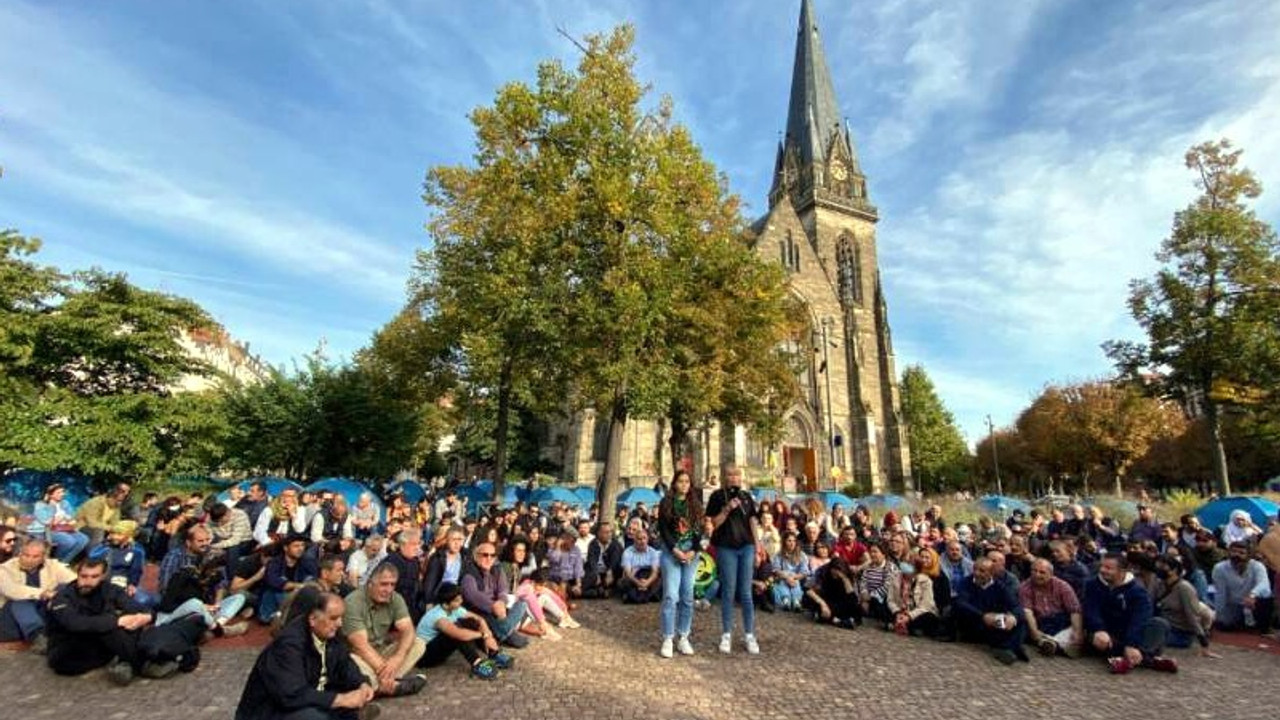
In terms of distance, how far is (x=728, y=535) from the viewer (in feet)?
22.7

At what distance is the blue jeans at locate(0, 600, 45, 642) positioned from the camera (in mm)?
7203

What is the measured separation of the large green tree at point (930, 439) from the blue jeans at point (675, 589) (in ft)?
187

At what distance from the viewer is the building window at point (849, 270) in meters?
42.3

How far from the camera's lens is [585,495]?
28281 mm

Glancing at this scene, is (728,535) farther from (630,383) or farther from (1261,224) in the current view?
(1261,224)

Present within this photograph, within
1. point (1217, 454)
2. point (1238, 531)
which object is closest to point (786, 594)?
point (1238, 531)

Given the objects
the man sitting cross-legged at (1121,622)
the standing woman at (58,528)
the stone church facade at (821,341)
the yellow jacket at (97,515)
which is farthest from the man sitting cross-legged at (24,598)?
the stone church facade at (821,341)

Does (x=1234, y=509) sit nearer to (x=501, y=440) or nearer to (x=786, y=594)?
(x=786, y=594)

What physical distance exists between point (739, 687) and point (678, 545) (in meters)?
1.49

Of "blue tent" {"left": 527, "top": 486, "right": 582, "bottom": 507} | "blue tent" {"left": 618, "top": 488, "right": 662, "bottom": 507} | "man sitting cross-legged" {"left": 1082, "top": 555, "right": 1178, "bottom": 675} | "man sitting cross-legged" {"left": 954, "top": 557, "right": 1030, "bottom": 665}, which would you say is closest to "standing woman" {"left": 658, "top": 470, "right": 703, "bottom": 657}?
"man sitting cross-legged" {"left": 954, "top": 557, "right": 1030, "bottom": 665}

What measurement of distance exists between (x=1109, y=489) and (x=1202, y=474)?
18.6ft

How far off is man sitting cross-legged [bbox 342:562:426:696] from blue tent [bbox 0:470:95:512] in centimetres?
1757

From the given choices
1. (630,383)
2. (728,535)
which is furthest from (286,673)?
(630,383)

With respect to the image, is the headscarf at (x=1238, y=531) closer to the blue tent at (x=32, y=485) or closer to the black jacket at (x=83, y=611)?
the black jacket at (x=83, y=611)
